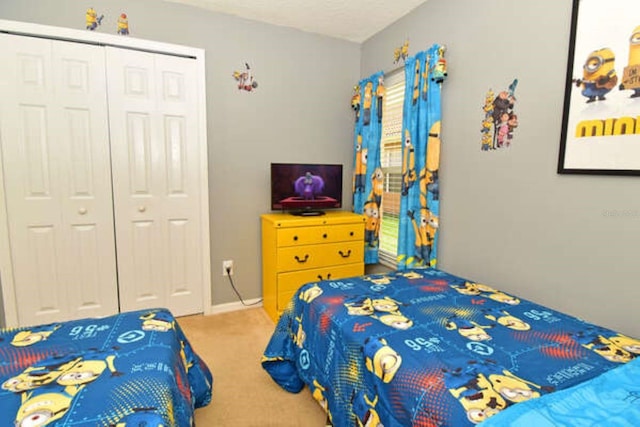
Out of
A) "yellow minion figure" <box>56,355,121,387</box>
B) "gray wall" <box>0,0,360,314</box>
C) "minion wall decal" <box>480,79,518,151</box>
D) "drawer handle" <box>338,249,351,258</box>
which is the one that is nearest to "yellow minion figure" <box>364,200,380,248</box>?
"drawer handle" <box>338,249,351,258</box>

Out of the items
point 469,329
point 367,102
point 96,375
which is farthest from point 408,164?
point 96,375

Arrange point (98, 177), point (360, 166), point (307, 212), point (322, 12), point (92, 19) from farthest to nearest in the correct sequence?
1. point (360, 166)
2. point (307, 212)
3. point (322, 12)
4. point (98, 177)
5. point (92, 19)

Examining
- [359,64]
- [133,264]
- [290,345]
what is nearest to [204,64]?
[359,64]

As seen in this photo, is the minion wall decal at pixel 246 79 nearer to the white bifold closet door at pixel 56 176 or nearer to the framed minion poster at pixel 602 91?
the white bifold closet door at pixel 56 176

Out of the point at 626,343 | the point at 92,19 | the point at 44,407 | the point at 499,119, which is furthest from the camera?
the point at 92,19

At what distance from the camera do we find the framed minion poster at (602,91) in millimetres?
1350

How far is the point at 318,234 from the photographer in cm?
270

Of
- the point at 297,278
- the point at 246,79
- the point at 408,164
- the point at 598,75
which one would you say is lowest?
the point at 297,278

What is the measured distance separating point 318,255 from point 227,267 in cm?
83

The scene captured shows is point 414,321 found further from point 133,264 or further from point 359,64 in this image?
point 359,64

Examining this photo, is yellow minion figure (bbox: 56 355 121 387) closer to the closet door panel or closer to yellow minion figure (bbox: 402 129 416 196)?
the closet door panel

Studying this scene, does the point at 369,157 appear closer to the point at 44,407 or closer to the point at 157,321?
the point at 157,321

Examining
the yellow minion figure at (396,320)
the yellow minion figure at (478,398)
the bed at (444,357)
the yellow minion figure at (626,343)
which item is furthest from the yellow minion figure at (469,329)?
the yellow minion figure at (626,343)

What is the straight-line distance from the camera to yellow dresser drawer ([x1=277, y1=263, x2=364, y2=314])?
2.63 m
